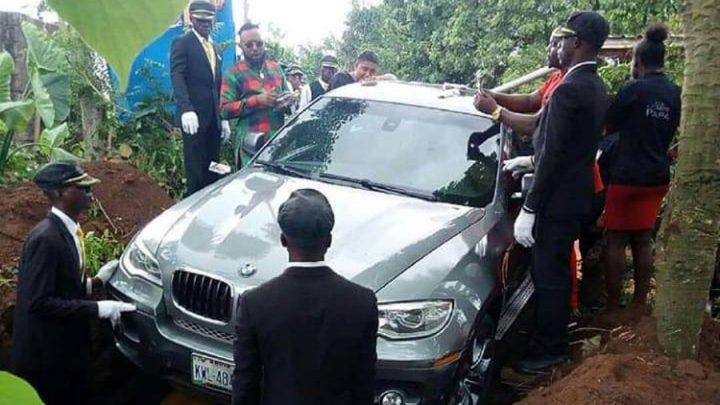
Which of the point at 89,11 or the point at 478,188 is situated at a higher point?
the point at 89,11

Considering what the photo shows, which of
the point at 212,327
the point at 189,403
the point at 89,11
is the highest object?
the point at 89,11

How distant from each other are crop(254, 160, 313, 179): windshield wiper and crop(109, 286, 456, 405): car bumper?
1136 millimetres

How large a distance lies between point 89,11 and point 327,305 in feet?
7.02

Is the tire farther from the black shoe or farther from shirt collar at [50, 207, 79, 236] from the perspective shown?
shirt collar at [50, 207, 79, 236]

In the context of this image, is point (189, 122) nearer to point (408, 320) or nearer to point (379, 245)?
point (379, 245)

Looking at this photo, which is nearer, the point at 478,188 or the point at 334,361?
the point at 334,361

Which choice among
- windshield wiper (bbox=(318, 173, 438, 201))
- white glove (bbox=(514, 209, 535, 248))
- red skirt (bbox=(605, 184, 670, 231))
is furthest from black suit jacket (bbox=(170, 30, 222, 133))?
red skirt (bbox=(605, 184, 670, 231))

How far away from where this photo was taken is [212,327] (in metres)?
3.47

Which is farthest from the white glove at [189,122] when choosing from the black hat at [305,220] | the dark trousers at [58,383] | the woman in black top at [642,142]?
the black hat at [305,220]

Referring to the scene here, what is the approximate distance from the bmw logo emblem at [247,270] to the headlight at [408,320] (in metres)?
0.58

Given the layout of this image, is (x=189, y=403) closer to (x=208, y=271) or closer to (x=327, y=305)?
(x=208, y=271)

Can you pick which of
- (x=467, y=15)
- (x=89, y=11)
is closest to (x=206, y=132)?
(x=89, y=11)

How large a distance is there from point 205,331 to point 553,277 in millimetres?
1720

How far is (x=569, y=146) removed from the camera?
12.3 ft
